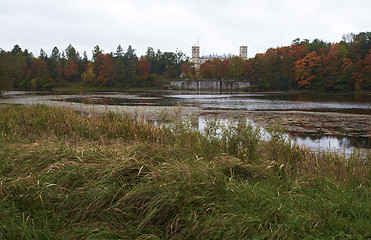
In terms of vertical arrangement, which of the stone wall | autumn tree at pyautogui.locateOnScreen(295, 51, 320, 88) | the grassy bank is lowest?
the grassy bank

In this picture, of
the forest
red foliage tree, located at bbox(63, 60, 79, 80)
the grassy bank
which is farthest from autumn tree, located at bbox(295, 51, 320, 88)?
the grassy bank

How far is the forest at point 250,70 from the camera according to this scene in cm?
5906

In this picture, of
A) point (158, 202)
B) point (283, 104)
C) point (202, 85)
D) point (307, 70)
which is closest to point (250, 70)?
point (202, 85)

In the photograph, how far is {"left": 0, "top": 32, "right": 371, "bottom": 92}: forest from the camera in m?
59.1

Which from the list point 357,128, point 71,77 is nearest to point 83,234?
point 357,128

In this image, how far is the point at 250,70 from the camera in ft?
266

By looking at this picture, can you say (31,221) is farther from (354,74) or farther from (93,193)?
(354,74)

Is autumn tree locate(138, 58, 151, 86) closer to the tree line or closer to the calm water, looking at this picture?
the tree line

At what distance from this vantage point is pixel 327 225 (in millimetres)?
2965

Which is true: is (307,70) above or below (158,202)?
above

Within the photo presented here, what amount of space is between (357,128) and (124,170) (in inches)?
449

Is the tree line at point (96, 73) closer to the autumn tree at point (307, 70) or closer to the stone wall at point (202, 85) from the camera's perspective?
the stone wall at point (202, 85)

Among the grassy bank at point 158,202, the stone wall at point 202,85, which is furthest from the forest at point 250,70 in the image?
the grassy bank at point 158,202

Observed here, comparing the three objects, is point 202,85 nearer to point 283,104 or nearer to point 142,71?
point 142,71
